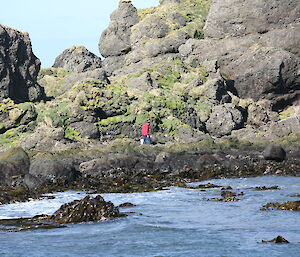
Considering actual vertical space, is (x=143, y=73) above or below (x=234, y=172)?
above

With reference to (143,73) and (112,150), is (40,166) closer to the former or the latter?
(112,150)

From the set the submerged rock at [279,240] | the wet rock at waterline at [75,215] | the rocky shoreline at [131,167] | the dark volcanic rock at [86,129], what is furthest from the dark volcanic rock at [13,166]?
the submerged rock at [279,240]

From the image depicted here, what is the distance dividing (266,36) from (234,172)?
47.9m

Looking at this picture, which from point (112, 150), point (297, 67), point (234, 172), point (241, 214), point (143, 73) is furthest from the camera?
point (297, 67)

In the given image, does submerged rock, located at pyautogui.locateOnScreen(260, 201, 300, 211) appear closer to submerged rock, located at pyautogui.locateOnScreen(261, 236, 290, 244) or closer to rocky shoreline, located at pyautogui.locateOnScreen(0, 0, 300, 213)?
submerged rock, located at pyautogui.locateOnScreen(261, 236, 290, 244)

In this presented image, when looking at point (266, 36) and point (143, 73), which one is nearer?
point (143, 73)

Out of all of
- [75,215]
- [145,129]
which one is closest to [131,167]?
[145,129]

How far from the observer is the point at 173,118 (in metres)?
55.6

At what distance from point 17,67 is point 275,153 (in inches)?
1426

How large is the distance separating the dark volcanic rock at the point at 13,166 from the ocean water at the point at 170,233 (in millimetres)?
9413

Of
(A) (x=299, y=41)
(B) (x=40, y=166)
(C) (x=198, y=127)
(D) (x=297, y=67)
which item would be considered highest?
(A) (x=299, y=41)

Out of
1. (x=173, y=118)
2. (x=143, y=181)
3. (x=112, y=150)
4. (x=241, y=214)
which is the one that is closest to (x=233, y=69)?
(x=173, y=118)

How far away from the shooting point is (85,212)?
51.3 ft

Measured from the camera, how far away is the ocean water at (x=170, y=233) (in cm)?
1104
